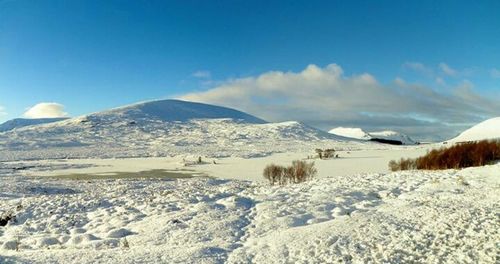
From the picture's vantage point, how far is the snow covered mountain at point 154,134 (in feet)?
268

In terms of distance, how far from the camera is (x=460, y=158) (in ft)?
77.8

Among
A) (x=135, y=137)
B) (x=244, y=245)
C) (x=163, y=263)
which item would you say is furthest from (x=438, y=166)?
(x=135, y=137)

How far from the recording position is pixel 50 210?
40.5 ft

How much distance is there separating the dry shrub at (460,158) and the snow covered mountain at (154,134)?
159 feet

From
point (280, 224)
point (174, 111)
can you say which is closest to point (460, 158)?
point (280, 224)

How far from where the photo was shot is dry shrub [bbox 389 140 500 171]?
76.7 ft

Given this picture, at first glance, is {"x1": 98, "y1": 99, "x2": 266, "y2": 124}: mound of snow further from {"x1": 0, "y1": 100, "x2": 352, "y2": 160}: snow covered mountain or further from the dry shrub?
the dry shrub

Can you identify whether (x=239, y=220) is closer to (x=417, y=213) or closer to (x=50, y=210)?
(x=417, y=213)

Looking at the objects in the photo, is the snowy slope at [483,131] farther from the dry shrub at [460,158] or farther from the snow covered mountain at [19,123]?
the snow covered mountain at [19,123]

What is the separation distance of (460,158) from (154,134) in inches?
3459

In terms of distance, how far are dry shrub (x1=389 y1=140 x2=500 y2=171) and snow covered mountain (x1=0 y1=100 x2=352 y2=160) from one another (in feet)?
159

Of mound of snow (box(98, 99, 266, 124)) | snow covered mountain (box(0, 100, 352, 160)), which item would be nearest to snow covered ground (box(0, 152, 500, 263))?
snow covered mountain (box(0, 100, 352, 160))

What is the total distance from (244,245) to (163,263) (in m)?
1.67

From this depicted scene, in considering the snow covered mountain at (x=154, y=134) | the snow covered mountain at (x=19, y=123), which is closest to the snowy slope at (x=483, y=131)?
the snow covered mountain at (x=154, y=134)
